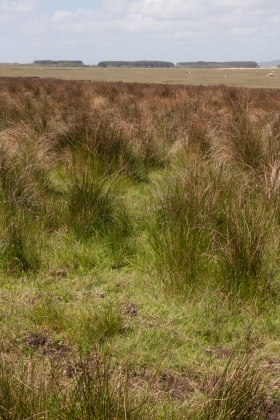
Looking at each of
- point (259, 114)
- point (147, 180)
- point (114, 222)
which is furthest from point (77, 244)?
point (259, 114)

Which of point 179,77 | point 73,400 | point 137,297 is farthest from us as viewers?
point 179,77

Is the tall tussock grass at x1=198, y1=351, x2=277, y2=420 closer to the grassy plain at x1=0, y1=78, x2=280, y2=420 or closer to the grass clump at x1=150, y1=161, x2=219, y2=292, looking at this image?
the grassy plain at x1=0, y1=78, x2=280, y2=420

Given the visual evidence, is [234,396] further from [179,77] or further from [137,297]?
[179,77]

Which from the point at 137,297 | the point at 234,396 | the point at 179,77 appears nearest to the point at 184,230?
the point at 137,297

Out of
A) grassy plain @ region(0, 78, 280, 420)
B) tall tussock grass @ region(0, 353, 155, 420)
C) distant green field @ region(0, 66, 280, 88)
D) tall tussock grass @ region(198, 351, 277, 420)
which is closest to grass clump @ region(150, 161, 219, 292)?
grassy plain @ region(0, 78, 280, 420)

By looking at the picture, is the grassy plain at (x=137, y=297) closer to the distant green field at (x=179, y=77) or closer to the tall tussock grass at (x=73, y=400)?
the tall tussock grass at (x=73, y=400)

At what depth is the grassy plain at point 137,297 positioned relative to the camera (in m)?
1.83

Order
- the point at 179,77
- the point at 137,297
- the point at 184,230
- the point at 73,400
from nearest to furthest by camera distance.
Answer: the point at 73,400 < the point at 137,297 < the point at 184,230 < the point at 179,77

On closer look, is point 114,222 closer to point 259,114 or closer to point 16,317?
point 16,317

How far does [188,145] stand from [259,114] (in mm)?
3017

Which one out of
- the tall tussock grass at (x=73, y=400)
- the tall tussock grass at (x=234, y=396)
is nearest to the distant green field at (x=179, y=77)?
the tall tussock grass at (x=234, y=396)

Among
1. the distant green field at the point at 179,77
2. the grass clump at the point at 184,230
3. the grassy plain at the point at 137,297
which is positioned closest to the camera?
the grassy plain at the point at 137,297

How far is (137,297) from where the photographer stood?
3.25m

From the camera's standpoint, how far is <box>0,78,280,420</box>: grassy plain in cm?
183
